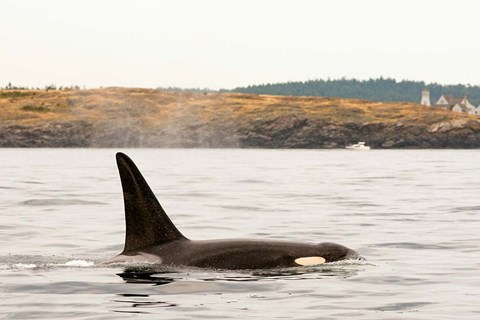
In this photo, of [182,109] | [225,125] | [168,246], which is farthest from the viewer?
[182,109]

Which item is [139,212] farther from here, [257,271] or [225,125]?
[225,125]

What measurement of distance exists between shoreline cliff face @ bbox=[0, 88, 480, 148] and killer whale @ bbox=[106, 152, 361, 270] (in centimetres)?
14925

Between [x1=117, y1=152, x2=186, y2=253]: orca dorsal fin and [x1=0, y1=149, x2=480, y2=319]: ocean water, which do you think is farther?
[x1=117, y1=152, x2=186, y2=253]: orca dorsal fin

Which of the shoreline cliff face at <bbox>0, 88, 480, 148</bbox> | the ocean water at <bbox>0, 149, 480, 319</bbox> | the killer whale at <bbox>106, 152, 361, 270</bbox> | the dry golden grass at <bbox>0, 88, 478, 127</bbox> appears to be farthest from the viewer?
the dry golden grass at <bbox>0, 88, 478, 127</bbox>

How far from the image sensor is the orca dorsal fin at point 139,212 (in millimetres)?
13508

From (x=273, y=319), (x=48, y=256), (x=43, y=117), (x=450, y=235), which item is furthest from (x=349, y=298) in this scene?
(x=43, y=117)

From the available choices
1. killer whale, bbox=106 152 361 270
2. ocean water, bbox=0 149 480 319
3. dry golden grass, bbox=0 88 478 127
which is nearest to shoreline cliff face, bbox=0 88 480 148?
dry golden grass, bbox=0 88 478 127

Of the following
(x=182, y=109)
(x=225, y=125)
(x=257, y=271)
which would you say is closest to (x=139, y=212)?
(x=257, y=271)

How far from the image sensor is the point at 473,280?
1323 centimetres

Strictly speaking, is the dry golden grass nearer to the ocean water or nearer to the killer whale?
the ocean water

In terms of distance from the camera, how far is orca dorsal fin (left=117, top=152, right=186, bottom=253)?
13.5m

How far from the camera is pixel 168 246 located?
45.1 feet

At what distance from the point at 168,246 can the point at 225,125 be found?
517 ft

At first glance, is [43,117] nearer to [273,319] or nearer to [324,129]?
[324,129]
